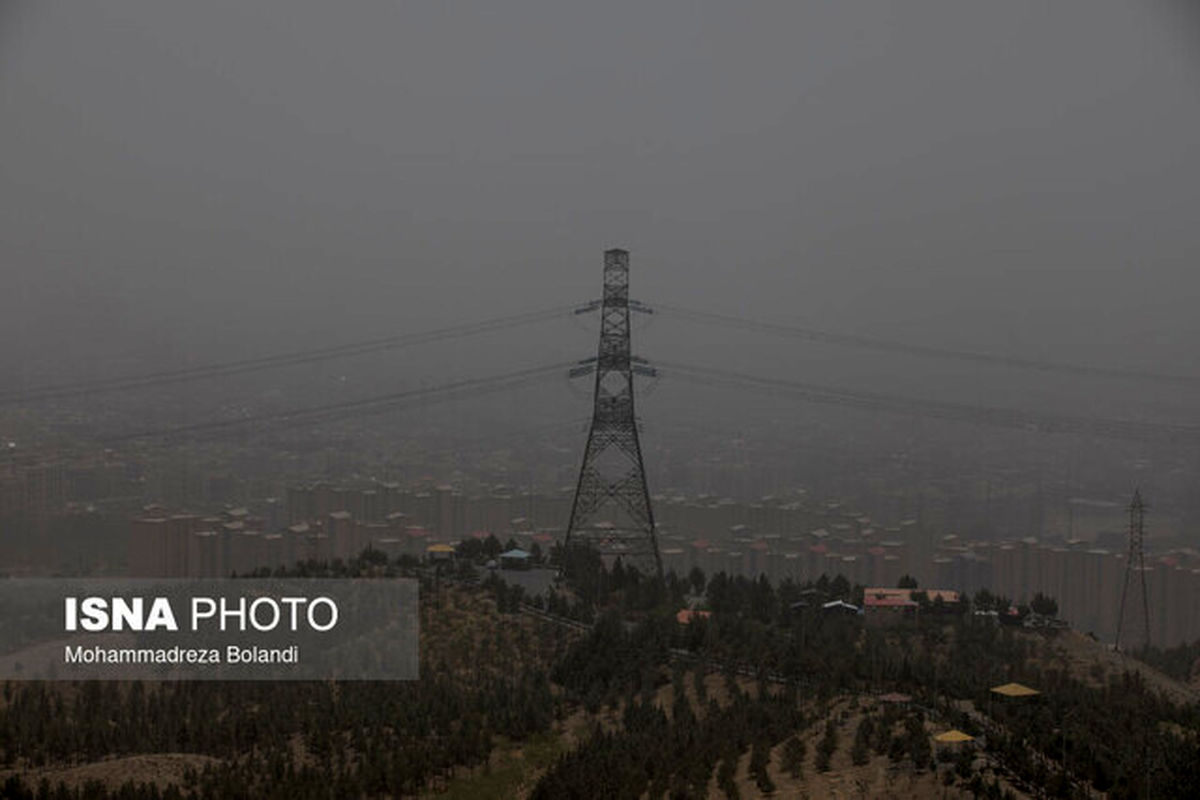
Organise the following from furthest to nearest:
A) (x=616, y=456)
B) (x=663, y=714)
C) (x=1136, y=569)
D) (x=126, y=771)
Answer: (x=1136, y=569) < (x=616, y=456) < (x=663, y=714) < (x=126, y=771)

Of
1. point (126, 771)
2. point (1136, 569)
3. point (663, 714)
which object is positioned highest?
Result: point (663, 714)

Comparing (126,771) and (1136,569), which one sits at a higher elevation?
(1136,569)

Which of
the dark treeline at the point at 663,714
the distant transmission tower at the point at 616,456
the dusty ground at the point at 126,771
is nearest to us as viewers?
the dark treeline at the point at 663,714

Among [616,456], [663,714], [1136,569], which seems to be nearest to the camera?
[663,714]

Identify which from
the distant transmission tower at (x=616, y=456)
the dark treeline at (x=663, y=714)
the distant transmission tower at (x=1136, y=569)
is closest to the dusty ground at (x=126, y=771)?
the dark treeline at (x=663, y=714)

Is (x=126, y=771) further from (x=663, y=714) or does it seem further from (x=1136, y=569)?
(x=1136, y=569)

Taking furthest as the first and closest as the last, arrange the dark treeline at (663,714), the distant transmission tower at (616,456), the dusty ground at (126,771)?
1. the distant transmission tower at (616,456)
2. the dusty ground at (126,771)
3. the dark treeline at (663,714)

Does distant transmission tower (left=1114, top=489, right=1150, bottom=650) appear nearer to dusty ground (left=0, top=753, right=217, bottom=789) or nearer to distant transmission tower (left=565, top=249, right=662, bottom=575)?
distant transmission tower (left=565, top=249, right=662, bottom=575)

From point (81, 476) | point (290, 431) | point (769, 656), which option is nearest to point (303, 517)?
point (81, 476)

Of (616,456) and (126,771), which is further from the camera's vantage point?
(616,456)

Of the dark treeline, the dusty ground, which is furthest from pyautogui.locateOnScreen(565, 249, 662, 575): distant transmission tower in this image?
the dusty ground

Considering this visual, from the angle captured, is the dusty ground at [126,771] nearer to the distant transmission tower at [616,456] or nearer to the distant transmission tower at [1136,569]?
the distant transmission tower at [616,456]

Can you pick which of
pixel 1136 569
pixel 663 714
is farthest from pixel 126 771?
pixel 1136 569
